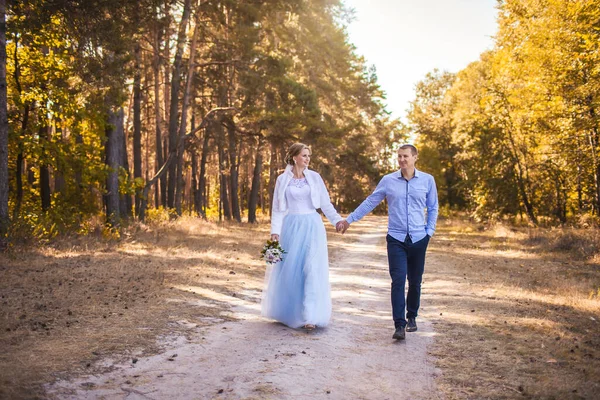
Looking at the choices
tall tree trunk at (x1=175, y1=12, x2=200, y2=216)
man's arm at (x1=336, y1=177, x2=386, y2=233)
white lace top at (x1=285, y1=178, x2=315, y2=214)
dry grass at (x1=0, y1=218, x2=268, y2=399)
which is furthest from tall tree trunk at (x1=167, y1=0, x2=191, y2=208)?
man's arm at (x1=336, y1=177, x2=386, y2=233)

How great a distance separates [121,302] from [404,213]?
4.59 m

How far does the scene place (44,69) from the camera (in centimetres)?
1581

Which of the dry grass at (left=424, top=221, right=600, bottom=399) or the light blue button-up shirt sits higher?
the light blue button-up shirt

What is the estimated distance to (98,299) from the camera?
8.12 m

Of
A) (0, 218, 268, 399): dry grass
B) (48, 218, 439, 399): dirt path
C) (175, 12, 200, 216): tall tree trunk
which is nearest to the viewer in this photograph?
(48, 218, 439, 399): dirt path

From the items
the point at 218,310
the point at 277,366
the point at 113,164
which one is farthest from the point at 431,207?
the point at 113,164

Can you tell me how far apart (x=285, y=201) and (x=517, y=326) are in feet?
12.0

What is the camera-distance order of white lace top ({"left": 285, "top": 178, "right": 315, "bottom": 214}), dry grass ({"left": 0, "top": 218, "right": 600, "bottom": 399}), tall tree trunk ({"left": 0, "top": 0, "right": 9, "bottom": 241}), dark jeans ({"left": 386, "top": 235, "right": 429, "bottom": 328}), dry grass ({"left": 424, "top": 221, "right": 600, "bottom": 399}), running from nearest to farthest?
dry grass ({"left": 424, "top": 221, "right": 600, "bottom": 399}), dry grass ({"left": 0, "top": 218, "right": 600, "bottom": 399}), dark jeans ({"left": 386, "top": 235, "right": 429, "bottom": 328}), white lace top ({"left": 285, "top": 178, "right": 315, "bottom": 214}), tall tree trunk ({"left": 0, "top": 0, "right": 9, "bottom": 241})

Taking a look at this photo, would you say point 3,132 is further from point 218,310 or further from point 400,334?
point 400,334

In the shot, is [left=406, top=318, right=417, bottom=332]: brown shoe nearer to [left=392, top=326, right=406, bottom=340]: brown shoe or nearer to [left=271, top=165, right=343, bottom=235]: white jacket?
[left=392, top=326, right=406, bottom=340]: brown shoe

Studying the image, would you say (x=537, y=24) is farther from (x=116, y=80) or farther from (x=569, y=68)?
(x=116, y=80)

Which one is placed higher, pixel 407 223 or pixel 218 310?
pixel 407 223

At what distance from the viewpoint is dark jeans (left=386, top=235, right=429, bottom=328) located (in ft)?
21.2

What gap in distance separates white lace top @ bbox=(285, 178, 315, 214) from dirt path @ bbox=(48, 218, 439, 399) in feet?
5.45
